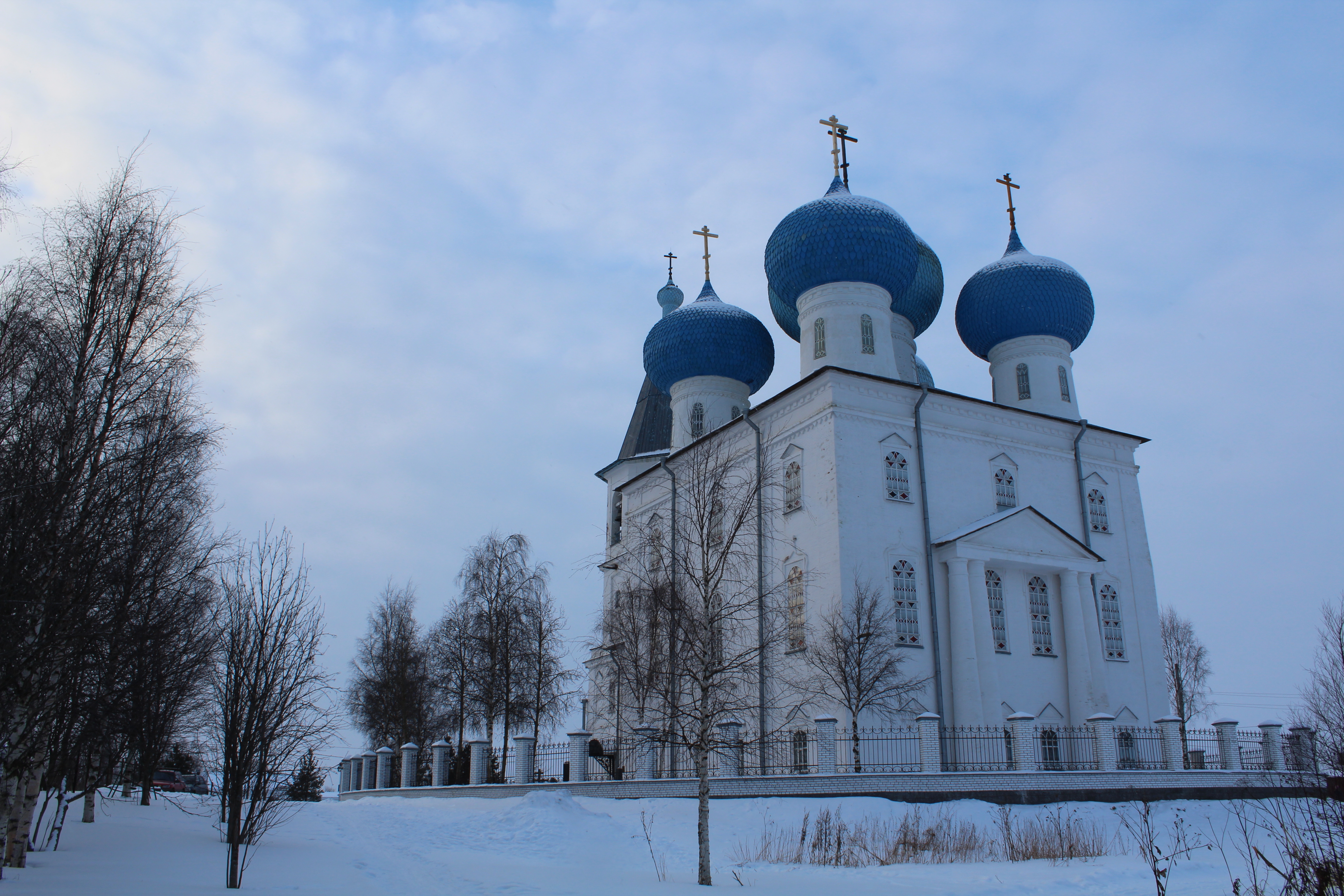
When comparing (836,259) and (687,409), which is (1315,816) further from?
(687,409)

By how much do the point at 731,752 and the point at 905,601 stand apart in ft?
14.0

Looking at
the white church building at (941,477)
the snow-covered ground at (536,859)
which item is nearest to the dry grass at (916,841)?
the snow-covered ground at (536,859)

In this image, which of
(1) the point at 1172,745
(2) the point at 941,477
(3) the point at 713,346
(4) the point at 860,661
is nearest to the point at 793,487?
(2) the point at 941,477

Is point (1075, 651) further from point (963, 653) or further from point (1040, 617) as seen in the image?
point (963, 653)

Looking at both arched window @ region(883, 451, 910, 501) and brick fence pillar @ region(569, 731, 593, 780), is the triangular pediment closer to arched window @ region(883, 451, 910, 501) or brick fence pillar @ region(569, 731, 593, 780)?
arched window @ region(883, 451, 910, 501)

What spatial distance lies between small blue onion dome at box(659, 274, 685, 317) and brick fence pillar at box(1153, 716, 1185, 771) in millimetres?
19194

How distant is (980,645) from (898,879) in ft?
31.9

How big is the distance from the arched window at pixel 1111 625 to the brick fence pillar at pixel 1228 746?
2.79m

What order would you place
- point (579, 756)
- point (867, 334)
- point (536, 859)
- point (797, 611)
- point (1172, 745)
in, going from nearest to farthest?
point (536, 859) < point (1172, 745) < point (579, 756) < point (797, 611) < point (867, 334)

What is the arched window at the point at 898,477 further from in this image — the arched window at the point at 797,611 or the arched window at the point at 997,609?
the arched window at the point at 797,611

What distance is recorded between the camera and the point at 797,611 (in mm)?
18938

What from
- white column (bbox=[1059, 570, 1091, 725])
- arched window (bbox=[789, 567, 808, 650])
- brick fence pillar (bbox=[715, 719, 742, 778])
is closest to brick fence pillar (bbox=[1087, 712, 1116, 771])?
white column (bbox=[1059, 570, 1091, 725])

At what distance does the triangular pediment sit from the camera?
740 inches

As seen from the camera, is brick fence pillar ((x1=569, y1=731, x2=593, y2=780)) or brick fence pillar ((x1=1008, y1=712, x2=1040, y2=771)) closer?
brick fence pillar ((x1=1008, y1=712, x2=1040, y2=771))
